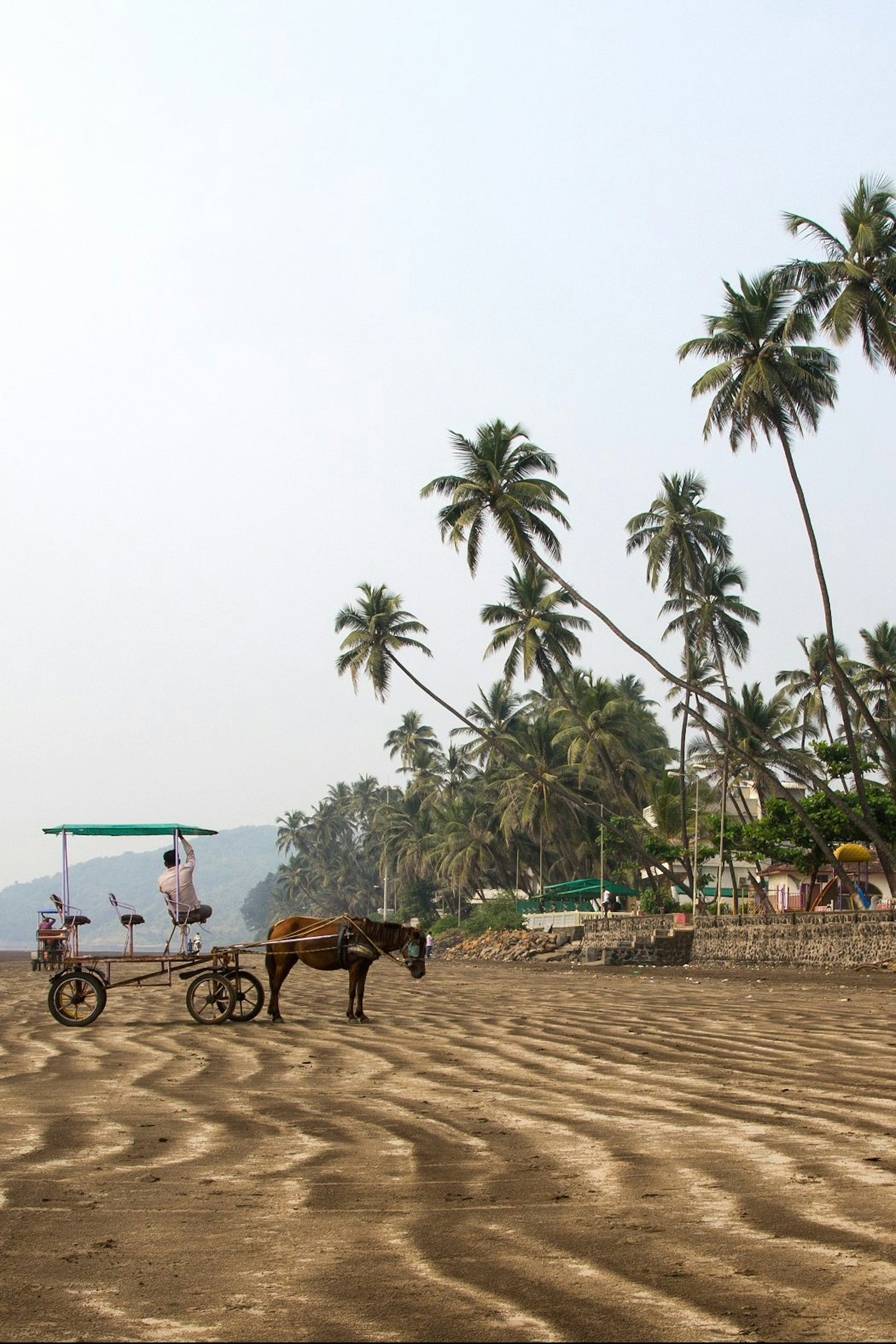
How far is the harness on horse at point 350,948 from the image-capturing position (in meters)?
15.1

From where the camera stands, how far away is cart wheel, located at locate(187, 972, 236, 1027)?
15.0m

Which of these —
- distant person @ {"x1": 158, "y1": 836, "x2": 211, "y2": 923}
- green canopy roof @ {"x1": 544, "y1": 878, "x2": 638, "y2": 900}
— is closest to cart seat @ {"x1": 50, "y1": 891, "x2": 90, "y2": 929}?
distant person @ {"x1": 158, "y1": 836, "x2": 211, "y2": 923}

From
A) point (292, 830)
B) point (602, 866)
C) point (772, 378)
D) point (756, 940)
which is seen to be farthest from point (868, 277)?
point (292, 830)

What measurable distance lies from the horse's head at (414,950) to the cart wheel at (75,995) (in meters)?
3.50

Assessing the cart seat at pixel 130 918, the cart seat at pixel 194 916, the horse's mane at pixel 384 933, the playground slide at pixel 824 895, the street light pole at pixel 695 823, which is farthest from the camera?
the street light pole at pixel 695 823

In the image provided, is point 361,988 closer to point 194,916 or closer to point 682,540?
point 194,916

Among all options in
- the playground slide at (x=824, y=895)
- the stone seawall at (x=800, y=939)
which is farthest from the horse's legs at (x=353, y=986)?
the playground slide at (x=824, y=895)

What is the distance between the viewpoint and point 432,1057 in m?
11.6

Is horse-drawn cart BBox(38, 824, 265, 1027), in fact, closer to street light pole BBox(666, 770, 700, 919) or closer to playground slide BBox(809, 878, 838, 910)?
street light pole BBox(666, 770, 700, 919)

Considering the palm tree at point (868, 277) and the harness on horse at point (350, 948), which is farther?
the palm tree at point (868, 277)

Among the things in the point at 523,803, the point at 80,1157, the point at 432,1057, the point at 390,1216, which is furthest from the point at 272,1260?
the point at 523,803

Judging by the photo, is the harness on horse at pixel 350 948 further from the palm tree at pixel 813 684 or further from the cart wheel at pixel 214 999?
the palm tree at pixel 813 684

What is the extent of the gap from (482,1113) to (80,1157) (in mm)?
2575

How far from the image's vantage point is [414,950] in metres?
15.8
